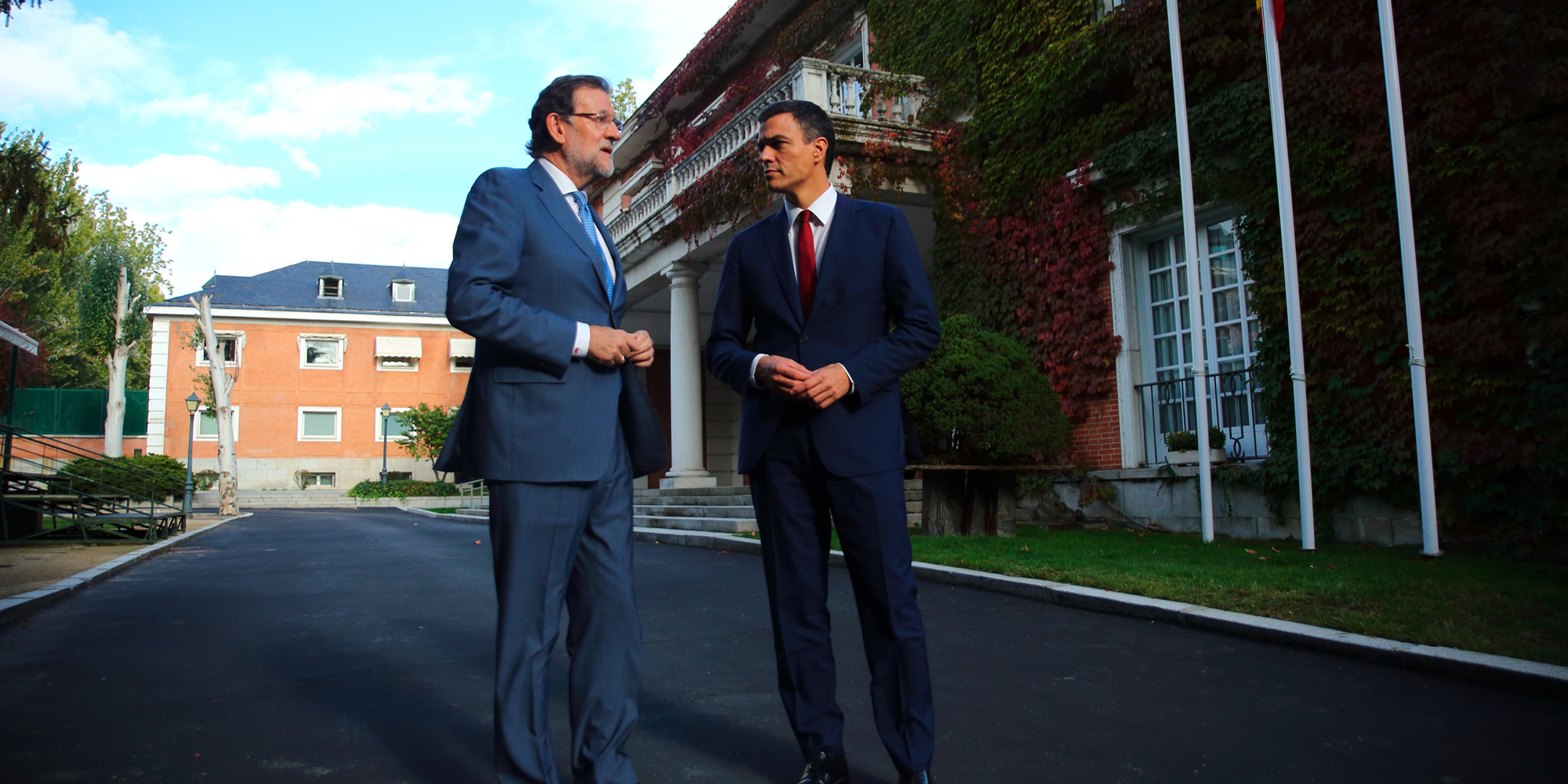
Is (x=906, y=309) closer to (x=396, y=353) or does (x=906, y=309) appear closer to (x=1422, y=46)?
(x=1422, y=46)

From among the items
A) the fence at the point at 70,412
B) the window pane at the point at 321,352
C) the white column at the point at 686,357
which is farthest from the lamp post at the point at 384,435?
the white column at the point at 686,357

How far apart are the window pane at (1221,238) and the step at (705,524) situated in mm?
5539

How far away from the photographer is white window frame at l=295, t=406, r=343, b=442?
126 feet

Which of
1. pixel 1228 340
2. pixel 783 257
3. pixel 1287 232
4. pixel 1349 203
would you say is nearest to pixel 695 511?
pixel 1228 340

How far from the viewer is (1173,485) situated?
366 inches

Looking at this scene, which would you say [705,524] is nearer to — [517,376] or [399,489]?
[517,376]

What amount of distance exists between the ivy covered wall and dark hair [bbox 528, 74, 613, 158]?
6.97 metres

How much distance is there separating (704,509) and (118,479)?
36.5 ft

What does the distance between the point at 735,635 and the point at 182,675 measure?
2.51 metres

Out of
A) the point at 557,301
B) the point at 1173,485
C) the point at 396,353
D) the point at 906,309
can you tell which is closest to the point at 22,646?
the point at 557,301

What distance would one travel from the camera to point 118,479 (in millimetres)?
15938

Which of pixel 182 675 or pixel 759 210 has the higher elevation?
pixel 759 210

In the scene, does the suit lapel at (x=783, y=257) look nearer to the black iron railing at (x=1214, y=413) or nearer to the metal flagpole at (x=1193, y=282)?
the metal flagpole at (x=1193, y=282)

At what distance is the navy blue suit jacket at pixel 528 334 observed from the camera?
7.38ft
